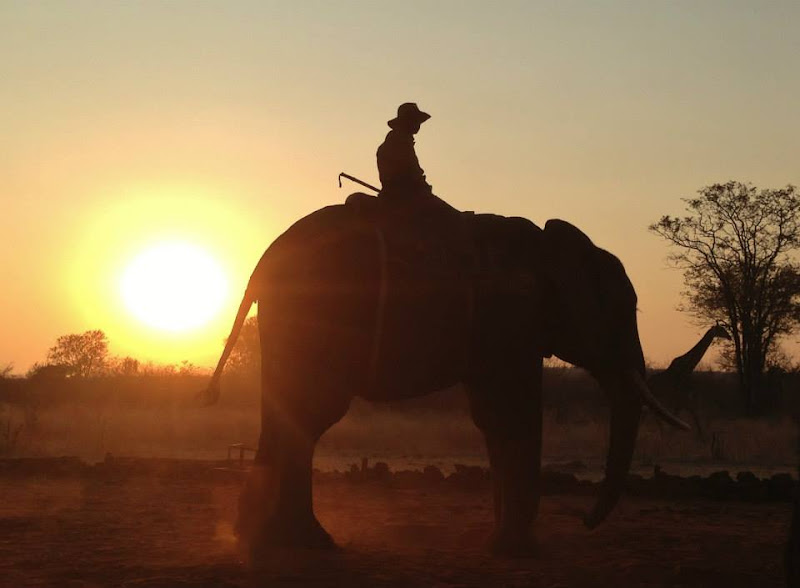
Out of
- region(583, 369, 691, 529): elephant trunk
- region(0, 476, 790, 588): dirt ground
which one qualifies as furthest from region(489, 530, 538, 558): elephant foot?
region(583, 369, 691, 529): elephant trunk

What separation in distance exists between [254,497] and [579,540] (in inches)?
124

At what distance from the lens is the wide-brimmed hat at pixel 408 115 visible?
9.66 m

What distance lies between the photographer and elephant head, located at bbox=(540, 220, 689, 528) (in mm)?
9383

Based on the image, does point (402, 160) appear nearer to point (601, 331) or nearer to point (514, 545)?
point (601, 331)

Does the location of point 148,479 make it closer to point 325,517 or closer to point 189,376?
point 325,517

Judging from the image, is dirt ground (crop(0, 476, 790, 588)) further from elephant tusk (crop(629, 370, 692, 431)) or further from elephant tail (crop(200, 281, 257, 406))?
elephant tail (crop(200, 281, 257, 406))

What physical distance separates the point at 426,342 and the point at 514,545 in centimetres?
192

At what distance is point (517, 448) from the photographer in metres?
9.20

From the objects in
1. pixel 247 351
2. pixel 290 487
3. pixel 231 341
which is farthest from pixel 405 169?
pixel 247 351

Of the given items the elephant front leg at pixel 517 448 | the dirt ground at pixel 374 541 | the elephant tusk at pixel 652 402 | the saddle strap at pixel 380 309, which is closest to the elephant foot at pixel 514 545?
the elephant front leg at pixel 517 448

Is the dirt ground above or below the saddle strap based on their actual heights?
below

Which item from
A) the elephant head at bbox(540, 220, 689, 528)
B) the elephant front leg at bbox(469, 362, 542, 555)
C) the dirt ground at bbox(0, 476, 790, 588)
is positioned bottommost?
the dirt ground at bbox(0, 476, 790, 588)

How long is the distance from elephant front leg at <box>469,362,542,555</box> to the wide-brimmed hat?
2432mm

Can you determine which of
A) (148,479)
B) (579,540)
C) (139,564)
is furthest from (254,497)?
(148,479)
